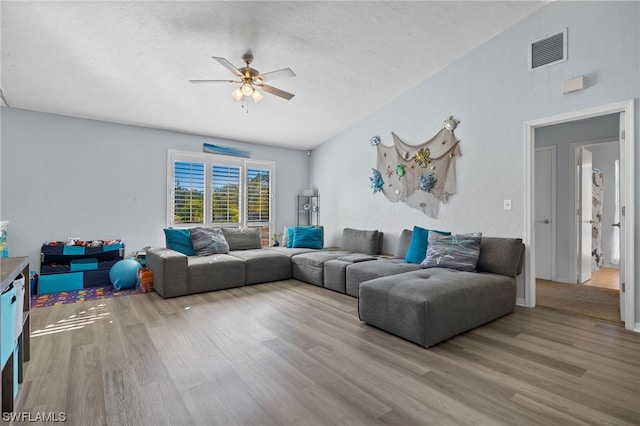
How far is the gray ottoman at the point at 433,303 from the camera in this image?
2521 mm

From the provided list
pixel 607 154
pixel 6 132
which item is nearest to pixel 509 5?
pixel 607 154

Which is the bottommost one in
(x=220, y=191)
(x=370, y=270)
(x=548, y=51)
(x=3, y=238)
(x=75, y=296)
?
(x=75, y=296)

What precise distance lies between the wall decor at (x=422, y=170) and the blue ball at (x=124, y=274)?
396cm

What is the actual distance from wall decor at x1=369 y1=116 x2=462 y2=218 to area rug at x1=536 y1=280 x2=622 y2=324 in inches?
69.3

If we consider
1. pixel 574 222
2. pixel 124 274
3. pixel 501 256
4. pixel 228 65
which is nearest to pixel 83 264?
pixel 124 274

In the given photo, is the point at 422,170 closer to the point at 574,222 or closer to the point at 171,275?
the point at 574,222

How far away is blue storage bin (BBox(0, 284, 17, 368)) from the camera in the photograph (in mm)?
1401

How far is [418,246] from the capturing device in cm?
411

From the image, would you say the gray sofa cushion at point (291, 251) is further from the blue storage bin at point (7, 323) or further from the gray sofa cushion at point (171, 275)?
the blue storage bin at point (7, 323)

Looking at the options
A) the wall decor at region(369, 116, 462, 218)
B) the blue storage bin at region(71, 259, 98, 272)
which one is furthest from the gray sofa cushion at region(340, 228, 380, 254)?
the blue storage bin at region(71, 259, 98, 272)

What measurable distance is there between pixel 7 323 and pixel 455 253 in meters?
3.71

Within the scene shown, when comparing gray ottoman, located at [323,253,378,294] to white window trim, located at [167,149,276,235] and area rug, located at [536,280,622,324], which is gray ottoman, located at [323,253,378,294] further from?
white window trim, located at [167,149,276,235]

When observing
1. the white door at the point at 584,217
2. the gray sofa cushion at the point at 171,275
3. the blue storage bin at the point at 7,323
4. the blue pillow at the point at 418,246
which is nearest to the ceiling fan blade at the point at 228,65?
the blue storage bin at the point at 7,323

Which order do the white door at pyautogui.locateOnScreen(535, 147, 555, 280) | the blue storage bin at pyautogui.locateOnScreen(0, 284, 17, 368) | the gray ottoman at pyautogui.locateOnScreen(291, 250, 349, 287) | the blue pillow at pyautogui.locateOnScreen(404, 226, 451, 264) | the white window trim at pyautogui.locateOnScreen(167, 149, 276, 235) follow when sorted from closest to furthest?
the blue storage bin at pyautogui.locateOnScreen(0, 284, 17, 368) < the blue pillow at pyautogui.locateOnScreen(404, 226, 451, 264) < the gray ottoman at pyautogui.locateOnScreen(291, 250, 349, 287) < the white door at pyautogui.locateOnScreen(535, 147, 555, 280) < the white window trim at pyautogui.locateOnScreen(167, 149, 276, 235)
